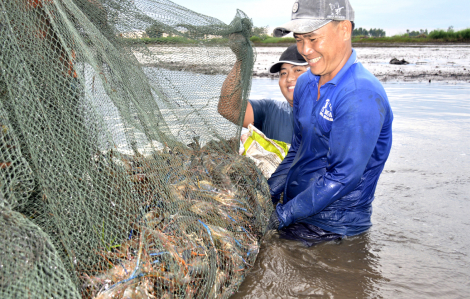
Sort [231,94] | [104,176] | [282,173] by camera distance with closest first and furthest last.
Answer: [104,176] < [231,94] < [282,173]

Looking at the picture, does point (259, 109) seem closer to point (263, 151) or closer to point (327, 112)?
point (263, 151)

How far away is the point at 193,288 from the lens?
6.76ft

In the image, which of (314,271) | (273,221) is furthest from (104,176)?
(314,271)

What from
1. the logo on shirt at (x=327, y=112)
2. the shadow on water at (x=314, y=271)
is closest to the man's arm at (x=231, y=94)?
the logo on shirt at (x=327, y=112)

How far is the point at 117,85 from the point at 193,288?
138 centimetres

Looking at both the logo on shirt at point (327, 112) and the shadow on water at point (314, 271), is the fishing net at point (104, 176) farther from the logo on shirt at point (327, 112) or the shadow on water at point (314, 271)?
the logo on shirt at point (327, 112)

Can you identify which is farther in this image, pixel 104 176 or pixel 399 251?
pixel 399 251

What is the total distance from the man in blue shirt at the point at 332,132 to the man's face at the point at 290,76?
93 centimetres

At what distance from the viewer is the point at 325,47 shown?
273 centimetres

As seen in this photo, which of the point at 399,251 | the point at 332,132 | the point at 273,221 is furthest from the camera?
the point at 399,251

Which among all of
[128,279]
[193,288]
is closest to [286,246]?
[193,288]

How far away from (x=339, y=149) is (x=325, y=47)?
0.77 metres

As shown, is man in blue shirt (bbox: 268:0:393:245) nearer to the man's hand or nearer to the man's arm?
the man's hand

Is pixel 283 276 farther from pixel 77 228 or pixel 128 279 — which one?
pixel 77 228
